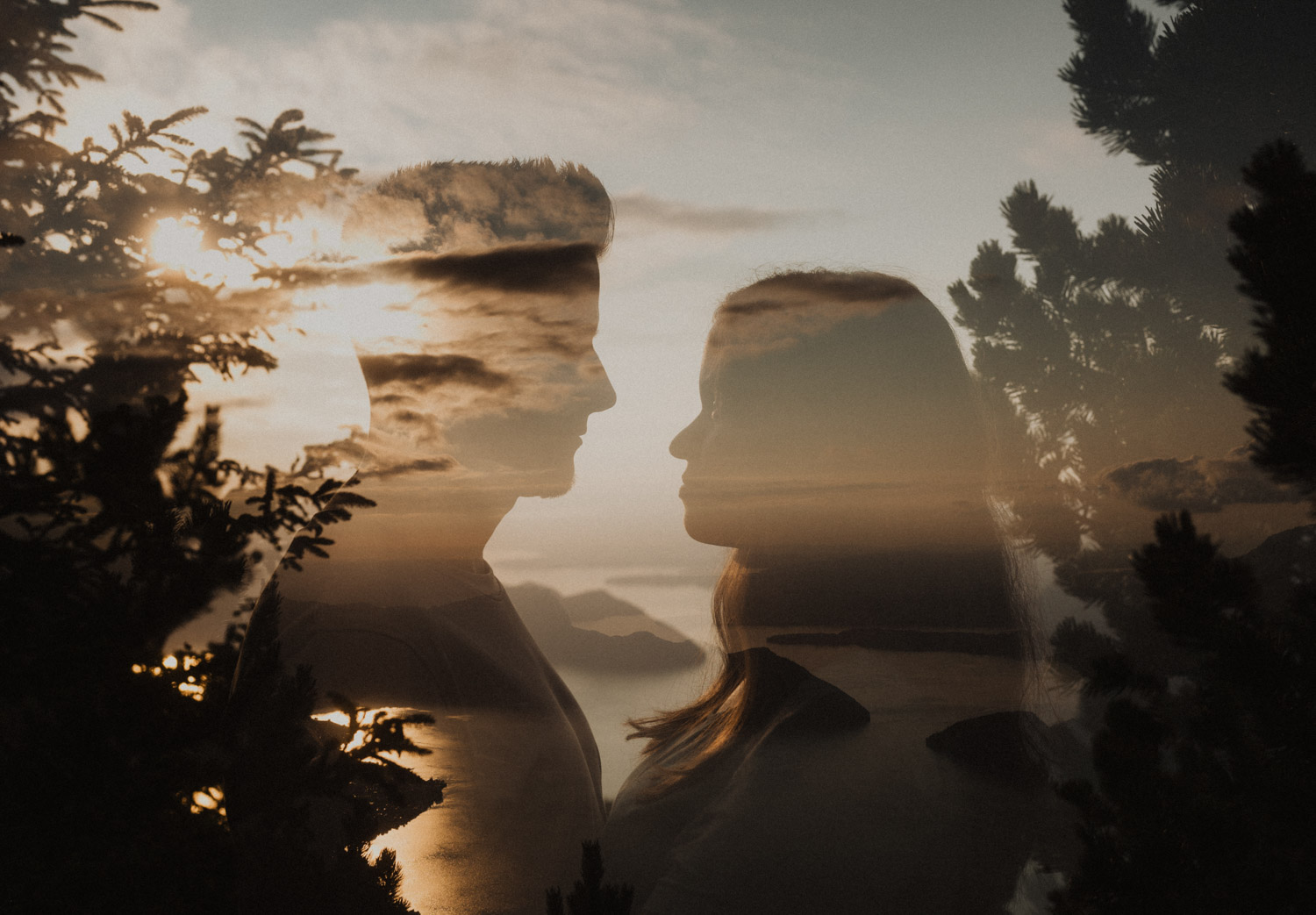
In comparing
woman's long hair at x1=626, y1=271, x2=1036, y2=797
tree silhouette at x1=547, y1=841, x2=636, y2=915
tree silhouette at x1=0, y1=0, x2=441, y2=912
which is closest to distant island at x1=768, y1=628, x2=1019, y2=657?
woman's long hair at x1=626, y1=271, x2=1036, y2=797

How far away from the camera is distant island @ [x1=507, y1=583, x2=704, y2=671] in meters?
1.45

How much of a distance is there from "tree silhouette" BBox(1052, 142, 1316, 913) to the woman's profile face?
420 mm

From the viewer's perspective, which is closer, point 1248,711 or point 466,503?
point 1248,711

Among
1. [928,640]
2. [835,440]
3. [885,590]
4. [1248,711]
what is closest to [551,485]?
[835,440]

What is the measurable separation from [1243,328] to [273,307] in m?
2.50

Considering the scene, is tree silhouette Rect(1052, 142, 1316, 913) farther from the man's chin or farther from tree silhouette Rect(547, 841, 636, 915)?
the man's chin

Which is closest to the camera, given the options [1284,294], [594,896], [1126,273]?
[1284,294]

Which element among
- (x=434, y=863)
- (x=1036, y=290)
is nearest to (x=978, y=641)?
(x=1036, y=290)

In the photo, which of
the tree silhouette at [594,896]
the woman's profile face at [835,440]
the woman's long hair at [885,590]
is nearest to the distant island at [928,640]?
the woman's long hair at [885,590]

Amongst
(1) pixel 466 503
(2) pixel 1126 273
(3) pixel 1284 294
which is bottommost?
(1) pixel 466 503

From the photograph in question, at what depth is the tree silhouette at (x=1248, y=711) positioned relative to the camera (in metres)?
1.00

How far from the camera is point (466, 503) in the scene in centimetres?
152

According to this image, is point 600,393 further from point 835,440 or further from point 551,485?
point 835,440

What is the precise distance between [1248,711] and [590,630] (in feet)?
3.79
